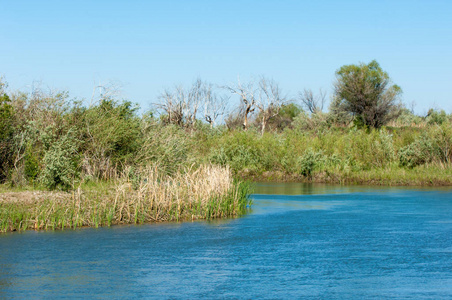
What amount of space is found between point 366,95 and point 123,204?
4482cm

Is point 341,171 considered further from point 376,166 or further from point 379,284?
point 379,284

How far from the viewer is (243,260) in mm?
12836

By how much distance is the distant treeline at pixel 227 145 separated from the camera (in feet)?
71.4

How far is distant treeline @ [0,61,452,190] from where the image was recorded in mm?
21766

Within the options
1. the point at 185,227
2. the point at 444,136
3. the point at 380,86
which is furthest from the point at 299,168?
the point at 380,86

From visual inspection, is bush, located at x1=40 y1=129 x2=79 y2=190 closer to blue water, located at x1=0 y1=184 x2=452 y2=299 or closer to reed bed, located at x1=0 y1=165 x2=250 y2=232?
reed bed, located at x1=0 y1=165 x2=250 y2=232

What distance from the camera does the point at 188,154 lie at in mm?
26734

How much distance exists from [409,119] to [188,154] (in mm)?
44766

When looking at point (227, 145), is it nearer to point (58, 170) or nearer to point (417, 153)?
point (417, 153)

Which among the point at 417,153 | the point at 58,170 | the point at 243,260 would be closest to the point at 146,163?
the point at 58,170

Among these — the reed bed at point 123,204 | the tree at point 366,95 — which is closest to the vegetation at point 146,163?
the reed bed at point 123,204

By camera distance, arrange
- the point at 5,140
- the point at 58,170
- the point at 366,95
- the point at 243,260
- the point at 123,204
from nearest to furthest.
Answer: the point at 243,260 < the point at 123,204 < the point at 58,170 < the point at 5,140 < the point at 366,95

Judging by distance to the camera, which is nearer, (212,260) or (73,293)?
(73,293)

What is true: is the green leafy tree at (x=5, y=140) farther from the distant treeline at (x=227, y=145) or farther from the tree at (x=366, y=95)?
the tree at (x=366, y=95)
